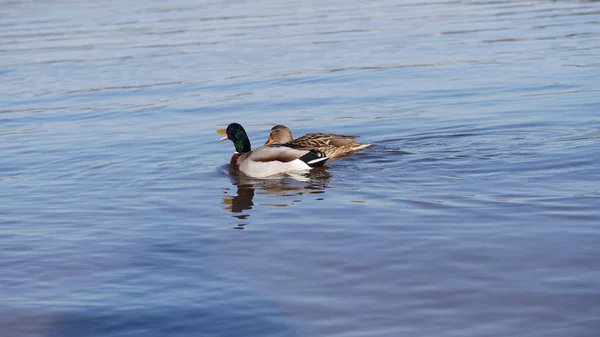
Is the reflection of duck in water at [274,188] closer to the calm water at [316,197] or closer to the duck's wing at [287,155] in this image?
the calm water at [316,197]

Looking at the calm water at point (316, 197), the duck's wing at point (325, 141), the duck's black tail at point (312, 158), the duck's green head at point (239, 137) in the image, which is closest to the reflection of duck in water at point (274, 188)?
the calm water at point (316, 197)

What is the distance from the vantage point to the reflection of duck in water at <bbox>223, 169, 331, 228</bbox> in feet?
35.7

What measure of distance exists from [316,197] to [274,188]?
3.66 ft

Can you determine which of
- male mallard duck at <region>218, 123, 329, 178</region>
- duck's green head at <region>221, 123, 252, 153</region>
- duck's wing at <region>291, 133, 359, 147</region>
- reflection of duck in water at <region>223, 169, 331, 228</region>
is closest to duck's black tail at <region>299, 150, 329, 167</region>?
male mallard duck at <region>218, 123, 329, 178</region>

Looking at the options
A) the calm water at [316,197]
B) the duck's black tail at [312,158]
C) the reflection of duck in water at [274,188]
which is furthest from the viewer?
the duck's black tail at [312,158]

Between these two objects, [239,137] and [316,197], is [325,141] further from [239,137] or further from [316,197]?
[316,197]

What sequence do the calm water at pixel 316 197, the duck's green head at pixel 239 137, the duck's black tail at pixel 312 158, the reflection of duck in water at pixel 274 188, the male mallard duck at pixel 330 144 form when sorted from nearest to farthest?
1. the calm water at pixel 316 197
2. the reflection of duck in water at pixel 274 188
3. the duck's black tail at pixel 312 158
4. the male mallard duck at pixel 330 144
5. the duck's green head at pixel 239 137

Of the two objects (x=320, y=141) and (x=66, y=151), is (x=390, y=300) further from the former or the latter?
(x=66, y=151)

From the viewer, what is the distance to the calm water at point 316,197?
23.3 feet

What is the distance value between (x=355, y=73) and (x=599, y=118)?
8077 millimetres

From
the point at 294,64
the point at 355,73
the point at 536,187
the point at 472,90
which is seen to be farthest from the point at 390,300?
the point at 294,64

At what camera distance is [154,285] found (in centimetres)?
779

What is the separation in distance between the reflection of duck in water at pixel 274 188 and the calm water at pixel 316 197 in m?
0.06

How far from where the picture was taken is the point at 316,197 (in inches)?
432
